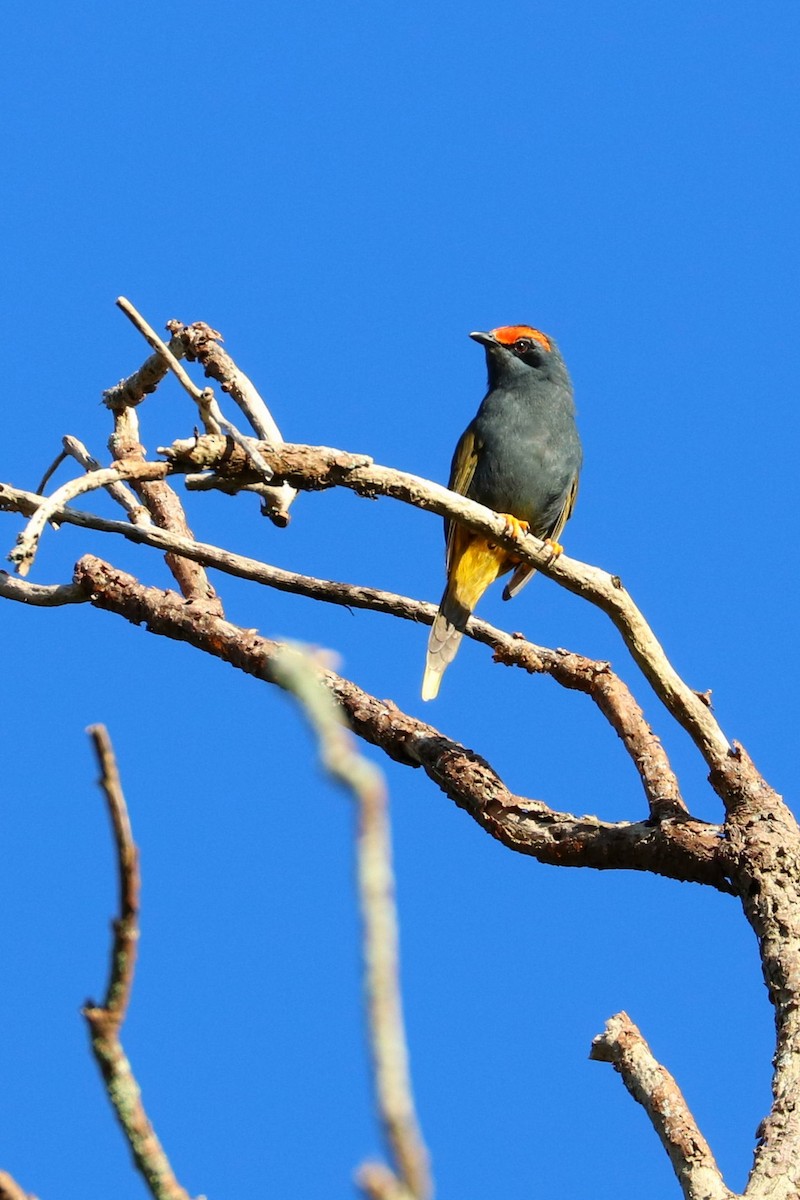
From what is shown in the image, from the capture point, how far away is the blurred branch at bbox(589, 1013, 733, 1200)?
157 inches

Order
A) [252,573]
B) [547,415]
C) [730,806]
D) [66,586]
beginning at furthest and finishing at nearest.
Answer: [547,415], [66,586], [252,573], [730,806]

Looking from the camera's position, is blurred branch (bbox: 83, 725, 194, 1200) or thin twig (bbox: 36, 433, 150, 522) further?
thin twig (bbox: 36, 433, 150, 522)

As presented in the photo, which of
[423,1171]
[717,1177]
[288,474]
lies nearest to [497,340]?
[288,474]

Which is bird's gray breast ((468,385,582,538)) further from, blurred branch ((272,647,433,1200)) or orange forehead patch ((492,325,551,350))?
blurred branch ((272,647,433,1200))

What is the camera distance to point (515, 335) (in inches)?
318

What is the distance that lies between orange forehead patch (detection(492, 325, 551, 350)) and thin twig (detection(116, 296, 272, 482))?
149 inches

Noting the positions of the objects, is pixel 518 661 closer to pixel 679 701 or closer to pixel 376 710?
pixel 376 710

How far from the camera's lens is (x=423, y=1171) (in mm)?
1080

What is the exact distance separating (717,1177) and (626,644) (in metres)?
1.73

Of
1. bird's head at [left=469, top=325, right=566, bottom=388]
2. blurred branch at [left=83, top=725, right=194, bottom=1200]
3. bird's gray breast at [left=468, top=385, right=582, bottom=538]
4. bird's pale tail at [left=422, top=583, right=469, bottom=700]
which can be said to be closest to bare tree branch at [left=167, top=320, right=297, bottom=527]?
bird's pale tail at [left=422, top=583, right=469, bottom=700]

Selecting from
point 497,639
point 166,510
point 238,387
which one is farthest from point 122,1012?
point 166,510

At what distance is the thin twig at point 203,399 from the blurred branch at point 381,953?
11.3 feet

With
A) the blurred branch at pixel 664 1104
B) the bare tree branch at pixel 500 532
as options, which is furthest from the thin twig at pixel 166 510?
the blurred branch at pixel 664 1104

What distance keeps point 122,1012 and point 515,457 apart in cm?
624
